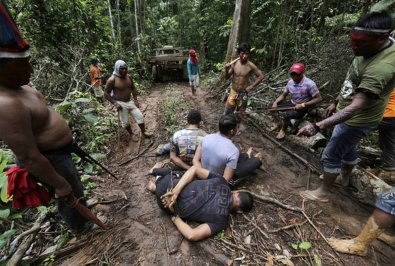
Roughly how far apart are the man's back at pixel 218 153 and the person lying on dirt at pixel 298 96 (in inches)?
78.1

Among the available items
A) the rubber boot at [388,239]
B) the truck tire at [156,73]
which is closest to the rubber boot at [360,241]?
the rubber boot at [388,239]

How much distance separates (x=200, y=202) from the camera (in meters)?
2.83

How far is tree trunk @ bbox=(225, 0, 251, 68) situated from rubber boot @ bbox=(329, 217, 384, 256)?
23.9 ft

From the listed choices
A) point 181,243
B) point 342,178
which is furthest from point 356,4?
point 181,243

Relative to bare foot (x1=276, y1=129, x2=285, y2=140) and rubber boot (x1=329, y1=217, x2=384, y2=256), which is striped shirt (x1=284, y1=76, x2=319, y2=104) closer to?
bare foot (x1=276, y1=129, x2=285, y2=140)

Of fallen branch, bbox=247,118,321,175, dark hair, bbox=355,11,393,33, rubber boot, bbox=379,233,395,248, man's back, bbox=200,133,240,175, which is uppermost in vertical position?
dark hair, bbox=355,11,393,33

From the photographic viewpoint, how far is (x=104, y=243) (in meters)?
2.73

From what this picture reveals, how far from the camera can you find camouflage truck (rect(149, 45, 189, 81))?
40.4 ft

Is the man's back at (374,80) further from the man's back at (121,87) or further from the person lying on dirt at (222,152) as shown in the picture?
the man's back at (121,87)

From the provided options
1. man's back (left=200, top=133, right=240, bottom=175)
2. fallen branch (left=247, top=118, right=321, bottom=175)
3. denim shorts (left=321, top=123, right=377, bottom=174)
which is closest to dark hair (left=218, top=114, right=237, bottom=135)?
man's back (left=200, top=133, right=240, bottom=175)

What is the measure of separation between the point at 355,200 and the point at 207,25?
1375 cm

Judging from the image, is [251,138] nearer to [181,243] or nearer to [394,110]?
[394,110]

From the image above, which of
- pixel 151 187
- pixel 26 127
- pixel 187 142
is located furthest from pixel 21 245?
pixel 187 142

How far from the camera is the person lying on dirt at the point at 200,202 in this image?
2729 millimetres
